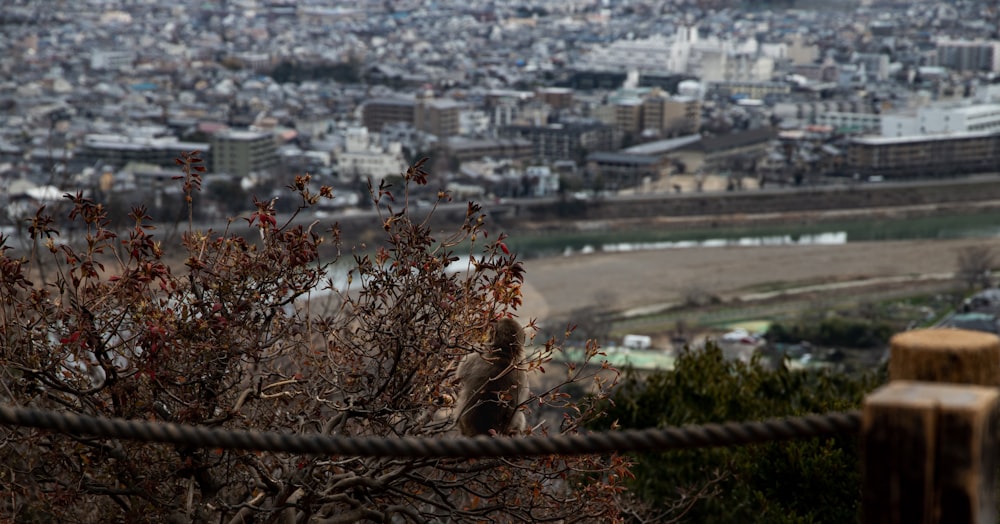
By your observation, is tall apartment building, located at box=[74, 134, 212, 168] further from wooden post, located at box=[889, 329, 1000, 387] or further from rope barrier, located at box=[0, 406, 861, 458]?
wooden post, located at box=[889, 329, 1000, 387]

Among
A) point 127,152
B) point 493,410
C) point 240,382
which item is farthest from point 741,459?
point 127,152

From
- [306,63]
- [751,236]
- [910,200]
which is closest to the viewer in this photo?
[751,236]

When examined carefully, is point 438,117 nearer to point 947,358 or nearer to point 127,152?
point 127,152

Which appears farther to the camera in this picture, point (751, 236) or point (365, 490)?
point (751, 236)

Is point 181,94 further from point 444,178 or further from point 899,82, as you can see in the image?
point 899,82

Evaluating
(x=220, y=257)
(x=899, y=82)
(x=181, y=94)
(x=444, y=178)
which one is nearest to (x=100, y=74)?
(x=181, y=94)

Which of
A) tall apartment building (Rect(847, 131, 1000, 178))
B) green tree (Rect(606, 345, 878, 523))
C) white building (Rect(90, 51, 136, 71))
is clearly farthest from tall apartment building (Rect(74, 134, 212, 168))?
green tree (Rect(606, 345, 878, 523))
